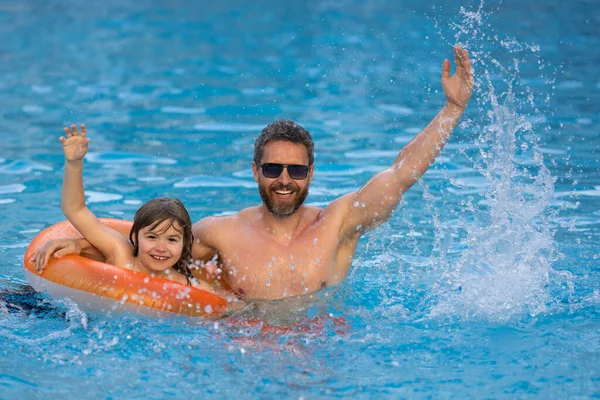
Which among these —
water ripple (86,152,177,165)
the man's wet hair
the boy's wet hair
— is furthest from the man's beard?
water ripple (86,152,177,165)

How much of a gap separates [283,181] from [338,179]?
340cm

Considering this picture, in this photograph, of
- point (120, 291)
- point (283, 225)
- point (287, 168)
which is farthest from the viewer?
point (283, 225)

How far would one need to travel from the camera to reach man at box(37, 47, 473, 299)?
477cm

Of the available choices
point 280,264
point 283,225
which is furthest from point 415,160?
point 280,264

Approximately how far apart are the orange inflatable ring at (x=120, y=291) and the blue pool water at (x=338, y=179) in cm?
9

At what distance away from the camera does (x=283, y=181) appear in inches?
186

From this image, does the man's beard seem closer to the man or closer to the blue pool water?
the man

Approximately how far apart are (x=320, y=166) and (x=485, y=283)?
11.4ft

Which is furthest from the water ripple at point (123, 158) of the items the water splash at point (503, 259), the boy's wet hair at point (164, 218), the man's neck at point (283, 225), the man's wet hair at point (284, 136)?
the man's wet hair at point (284, 136)

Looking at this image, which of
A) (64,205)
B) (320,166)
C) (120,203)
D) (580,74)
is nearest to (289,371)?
(64,205)

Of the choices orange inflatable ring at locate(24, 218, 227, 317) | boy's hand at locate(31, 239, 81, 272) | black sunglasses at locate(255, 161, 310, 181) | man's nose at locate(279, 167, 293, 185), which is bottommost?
orange inflatable ring at locate(24, 218, 227, 317)

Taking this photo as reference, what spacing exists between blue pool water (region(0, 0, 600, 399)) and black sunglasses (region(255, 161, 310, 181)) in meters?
0.70

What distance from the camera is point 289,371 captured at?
164 inches

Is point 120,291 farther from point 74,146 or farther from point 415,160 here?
point 415,160
